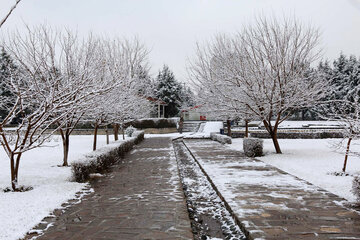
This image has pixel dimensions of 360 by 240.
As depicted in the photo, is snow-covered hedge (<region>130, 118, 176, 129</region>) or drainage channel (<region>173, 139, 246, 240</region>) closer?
drainage channel (<region>173, 139, 246, 240</region>)

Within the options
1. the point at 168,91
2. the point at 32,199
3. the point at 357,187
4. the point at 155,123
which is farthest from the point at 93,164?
the point at 168,91

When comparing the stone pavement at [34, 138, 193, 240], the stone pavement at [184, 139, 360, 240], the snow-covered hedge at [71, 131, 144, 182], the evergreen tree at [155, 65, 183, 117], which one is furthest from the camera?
the evergreen tree at [155, 65, 183, 117]

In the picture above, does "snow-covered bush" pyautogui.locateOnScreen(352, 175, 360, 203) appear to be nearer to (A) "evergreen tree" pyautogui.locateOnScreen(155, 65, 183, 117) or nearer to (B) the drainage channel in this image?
(B) the drainage channel

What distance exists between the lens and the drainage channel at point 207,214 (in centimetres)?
446

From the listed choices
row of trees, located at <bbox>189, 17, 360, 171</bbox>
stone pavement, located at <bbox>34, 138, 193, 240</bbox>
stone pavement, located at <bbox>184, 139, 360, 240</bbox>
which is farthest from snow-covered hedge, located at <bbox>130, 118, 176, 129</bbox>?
stone pavement, located at <bbox>184, 139, 360, 240</bbox>

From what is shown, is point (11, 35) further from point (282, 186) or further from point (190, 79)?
point (282, 186)

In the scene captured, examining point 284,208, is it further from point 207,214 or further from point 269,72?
point 269,72

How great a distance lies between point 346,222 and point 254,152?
27.1 feet

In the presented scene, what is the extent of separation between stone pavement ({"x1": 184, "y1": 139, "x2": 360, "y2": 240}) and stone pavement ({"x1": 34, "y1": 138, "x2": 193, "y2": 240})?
1.06 metres

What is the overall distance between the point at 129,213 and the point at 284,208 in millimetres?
2830

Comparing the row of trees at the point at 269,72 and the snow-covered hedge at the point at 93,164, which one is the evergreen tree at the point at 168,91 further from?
the snow-covered hedge at the point at 93,164

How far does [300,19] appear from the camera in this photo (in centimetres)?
1223

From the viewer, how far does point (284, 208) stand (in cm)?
507

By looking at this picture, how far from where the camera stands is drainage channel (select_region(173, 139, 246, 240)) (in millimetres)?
4465
